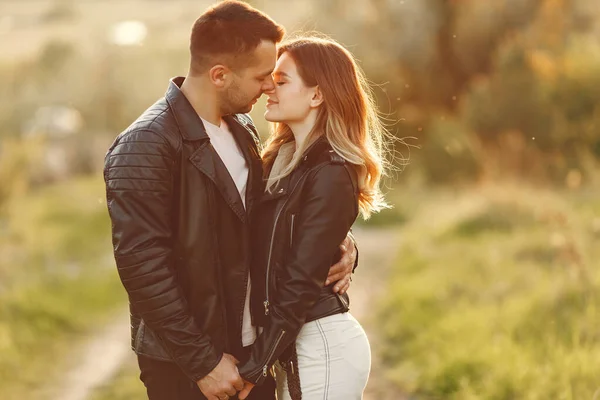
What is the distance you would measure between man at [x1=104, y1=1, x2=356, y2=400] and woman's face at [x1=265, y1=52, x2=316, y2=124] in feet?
0.15

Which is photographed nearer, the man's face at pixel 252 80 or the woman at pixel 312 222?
the woman at pixel 312 222

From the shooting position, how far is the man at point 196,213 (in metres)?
2.41

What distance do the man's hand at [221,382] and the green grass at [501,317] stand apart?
211cm

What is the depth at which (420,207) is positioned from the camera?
1430 centimetres

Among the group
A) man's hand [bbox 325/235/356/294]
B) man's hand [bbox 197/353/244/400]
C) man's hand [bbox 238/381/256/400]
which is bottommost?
man's hand [bbox 238/381/256/400]

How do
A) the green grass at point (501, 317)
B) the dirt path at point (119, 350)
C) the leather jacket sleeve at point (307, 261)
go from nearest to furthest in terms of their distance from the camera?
the leather jacket sleeve at point (307, 261)
the green grass at point (501, 317)
the dirt path at point (119, 350)

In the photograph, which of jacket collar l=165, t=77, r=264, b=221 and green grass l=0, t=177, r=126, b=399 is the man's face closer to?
jacket collar l=165, t=77, r=264, b=221

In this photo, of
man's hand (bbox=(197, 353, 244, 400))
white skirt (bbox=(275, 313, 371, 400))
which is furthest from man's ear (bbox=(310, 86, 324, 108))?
man's hand (bbox=(197, 353, 244, 400))

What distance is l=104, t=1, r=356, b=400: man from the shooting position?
241cm

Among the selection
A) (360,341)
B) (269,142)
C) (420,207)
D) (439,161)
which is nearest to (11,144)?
(269,142)

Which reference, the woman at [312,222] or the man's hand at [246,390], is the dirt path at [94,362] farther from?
the woman at [312,222]

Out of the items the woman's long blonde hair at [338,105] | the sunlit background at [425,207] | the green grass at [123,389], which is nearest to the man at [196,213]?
the woman's long blonde hair at [338,105]

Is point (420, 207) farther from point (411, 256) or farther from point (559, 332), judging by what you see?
point (559, 332)

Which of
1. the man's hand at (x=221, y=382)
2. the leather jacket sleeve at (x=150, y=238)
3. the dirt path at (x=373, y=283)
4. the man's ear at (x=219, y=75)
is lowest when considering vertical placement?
the dirt path at (x=373, y=283)
